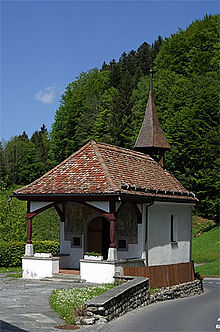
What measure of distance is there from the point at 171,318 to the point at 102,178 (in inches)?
299

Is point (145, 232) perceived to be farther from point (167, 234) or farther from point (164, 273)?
point (167, 234)

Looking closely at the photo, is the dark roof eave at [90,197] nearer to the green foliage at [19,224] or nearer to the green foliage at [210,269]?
the green foliage at [19,224]

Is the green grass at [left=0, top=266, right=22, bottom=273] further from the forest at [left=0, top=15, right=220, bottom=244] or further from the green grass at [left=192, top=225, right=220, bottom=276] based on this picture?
the green grass at [left=192, top=225, right=220, bottom=276]

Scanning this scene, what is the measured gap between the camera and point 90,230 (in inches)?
920

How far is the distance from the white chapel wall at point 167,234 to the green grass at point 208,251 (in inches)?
314

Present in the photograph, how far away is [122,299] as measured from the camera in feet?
47.2

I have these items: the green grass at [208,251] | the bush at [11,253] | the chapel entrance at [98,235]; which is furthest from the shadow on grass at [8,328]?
the green grass at [208,251]

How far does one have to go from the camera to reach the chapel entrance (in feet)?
76.0

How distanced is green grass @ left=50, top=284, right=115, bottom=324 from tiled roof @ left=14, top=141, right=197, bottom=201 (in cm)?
449

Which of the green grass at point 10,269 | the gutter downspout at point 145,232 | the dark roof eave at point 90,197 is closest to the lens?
the dark roof eave at point 90,197

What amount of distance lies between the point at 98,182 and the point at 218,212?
30.6 m

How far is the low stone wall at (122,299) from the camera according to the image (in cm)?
1277

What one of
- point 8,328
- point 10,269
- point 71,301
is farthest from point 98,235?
point 8,328

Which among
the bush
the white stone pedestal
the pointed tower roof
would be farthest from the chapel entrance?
the pointed tower roof
